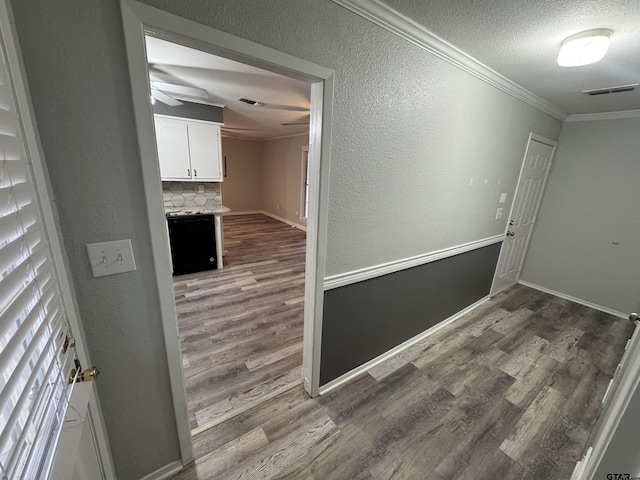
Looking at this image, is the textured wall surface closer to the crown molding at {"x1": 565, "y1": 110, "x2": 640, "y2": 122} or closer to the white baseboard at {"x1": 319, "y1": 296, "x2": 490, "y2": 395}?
the white baseboard at {"x1": 319, "y1": 296, "x2": 490, "y2": 395}

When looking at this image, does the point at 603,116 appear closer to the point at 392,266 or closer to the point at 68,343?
the point at 392,266

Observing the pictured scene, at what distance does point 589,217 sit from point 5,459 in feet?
15.8

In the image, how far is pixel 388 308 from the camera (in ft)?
6.54

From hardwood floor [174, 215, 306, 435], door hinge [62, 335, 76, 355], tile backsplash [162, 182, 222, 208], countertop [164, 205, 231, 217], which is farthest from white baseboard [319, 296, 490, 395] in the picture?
tile backsplash [162, 182, 222, 208]

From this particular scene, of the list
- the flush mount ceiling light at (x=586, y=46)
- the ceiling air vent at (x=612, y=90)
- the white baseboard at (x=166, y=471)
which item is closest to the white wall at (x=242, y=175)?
the white baseboard at (x=166, y=471)

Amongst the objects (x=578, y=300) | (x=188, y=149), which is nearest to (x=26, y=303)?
(x=188, y=149)

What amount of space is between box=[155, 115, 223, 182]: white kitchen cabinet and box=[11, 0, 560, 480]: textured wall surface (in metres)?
2.93

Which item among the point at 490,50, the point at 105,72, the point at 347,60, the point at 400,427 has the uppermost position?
the point at 490,50

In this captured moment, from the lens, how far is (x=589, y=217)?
3156mm

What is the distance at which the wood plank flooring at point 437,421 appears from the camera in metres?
1.38

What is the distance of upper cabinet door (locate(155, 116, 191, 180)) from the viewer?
3.30 meters

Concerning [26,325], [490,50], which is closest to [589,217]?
[490,50]

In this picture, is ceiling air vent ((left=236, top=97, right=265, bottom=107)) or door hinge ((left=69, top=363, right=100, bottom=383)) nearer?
door hinge ((left=69, top=363, right=100, bottom=383))

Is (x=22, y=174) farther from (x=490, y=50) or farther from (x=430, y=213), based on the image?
(x=490, y=50)
